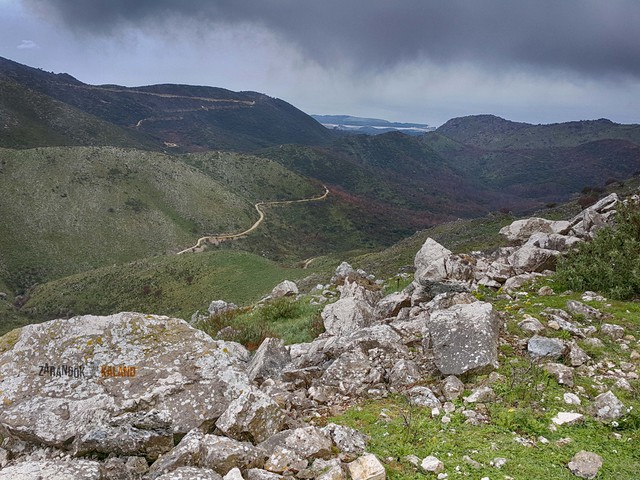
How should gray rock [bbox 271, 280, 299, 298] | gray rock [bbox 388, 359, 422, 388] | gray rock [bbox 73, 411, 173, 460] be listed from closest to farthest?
gray rock [bbox 73, 411, 173, 460] < gray rock [bbox 388, 359, 422, 388] < gray rock [bbox 271, 280, 299, 298]

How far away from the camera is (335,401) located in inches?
289

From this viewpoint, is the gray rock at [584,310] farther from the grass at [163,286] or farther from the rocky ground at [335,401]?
the grass at [163,286]

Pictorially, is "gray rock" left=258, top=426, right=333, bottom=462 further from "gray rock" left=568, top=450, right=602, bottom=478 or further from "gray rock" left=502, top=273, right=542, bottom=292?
"gray rock" left=502, top=273, right=542, bottom=292

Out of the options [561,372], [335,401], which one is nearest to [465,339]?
[561,372]

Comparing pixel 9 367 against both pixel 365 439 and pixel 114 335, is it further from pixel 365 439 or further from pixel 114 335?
pixel 365 439

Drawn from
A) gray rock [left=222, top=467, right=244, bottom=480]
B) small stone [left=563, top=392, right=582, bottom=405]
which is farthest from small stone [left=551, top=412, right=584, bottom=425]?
gray rock [left=222, top=467, right=244, bottom=480]

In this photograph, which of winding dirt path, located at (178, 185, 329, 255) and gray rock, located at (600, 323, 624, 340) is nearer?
gray rock, located at (600, 323, 624, 340)

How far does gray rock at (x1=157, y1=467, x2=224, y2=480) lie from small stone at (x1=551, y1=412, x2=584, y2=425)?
493 centimetres

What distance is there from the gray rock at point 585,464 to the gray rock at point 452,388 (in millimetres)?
1963

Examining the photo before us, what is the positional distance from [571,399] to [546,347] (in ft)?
5.52

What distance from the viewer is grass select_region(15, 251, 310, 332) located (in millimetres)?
48125

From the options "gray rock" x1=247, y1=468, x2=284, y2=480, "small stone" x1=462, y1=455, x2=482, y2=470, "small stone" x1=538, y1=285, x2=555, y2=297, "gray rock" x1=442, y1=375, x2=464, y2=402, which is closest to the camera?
"gray rock" x1=247, y1=468, x2=284, y2=480

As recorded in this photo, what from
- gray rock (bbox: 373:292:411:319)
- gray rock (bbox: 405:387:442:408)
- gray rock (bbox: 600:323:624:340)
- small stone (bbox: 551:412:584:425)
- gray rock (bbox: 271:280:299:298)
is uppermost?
gray rock (bbox: 600:323:624:340)

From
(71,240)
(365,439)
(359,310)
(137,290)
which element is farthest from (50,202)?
(365,439)
